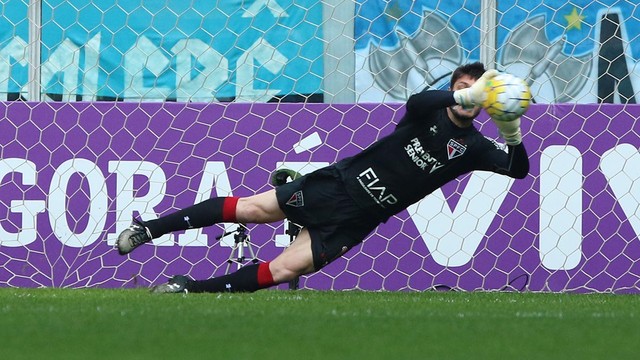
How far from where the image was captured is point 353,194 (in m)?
7.19

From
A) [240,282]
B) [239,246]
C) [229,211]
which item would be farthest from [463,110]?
[239,246]

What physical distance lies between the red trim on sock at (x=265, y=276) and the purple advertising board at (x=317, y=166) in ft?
5.49


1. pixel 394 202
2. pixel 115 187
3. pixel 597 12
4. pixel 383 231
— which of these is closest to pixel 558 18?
pixel 597 12

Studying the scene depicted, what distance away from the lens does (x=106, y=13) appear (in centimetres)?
932

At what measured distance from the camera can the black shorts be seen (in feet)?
23.5

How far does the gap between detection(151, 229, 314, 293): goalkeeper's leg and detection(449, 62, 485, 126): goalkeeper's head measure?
42.0 inches

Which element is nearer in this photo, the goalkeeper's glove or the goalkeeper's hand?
the goalkeeper's hand

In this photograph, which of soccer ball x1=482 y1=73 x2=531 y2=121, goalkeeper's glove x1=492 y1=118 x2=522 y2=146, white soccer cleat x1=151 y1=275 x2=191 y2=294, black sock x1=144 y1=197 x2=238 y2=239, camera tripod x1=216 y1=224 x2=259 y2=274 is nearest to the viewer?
soccer ball x1=482 y1=73 x2=531 y2=121

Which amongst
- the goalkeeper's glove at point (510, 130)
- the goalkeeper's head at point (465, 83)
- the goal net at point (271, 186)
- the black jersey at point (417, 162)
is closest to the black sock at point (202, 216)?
the black jersey at point (417, 162)

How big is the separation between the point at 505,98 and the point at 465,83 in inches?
29.2

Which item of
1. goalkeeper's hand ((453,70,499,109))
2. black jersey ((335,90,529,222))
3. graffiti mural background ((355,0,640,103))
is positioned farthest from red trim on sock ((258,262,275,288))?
graffiti mural background ((355,0,640,103))

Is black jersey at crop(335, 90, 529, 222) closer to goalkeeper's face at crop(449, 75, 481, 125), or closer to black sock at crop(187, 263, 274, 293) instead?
goalkeeper's face at crop(449, 75, 481, 125)

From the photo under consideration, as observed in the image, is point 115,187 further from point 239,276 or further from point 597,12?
point 597,12

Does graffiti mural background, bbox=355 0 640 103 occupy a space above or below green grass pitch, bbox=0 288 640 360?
above
